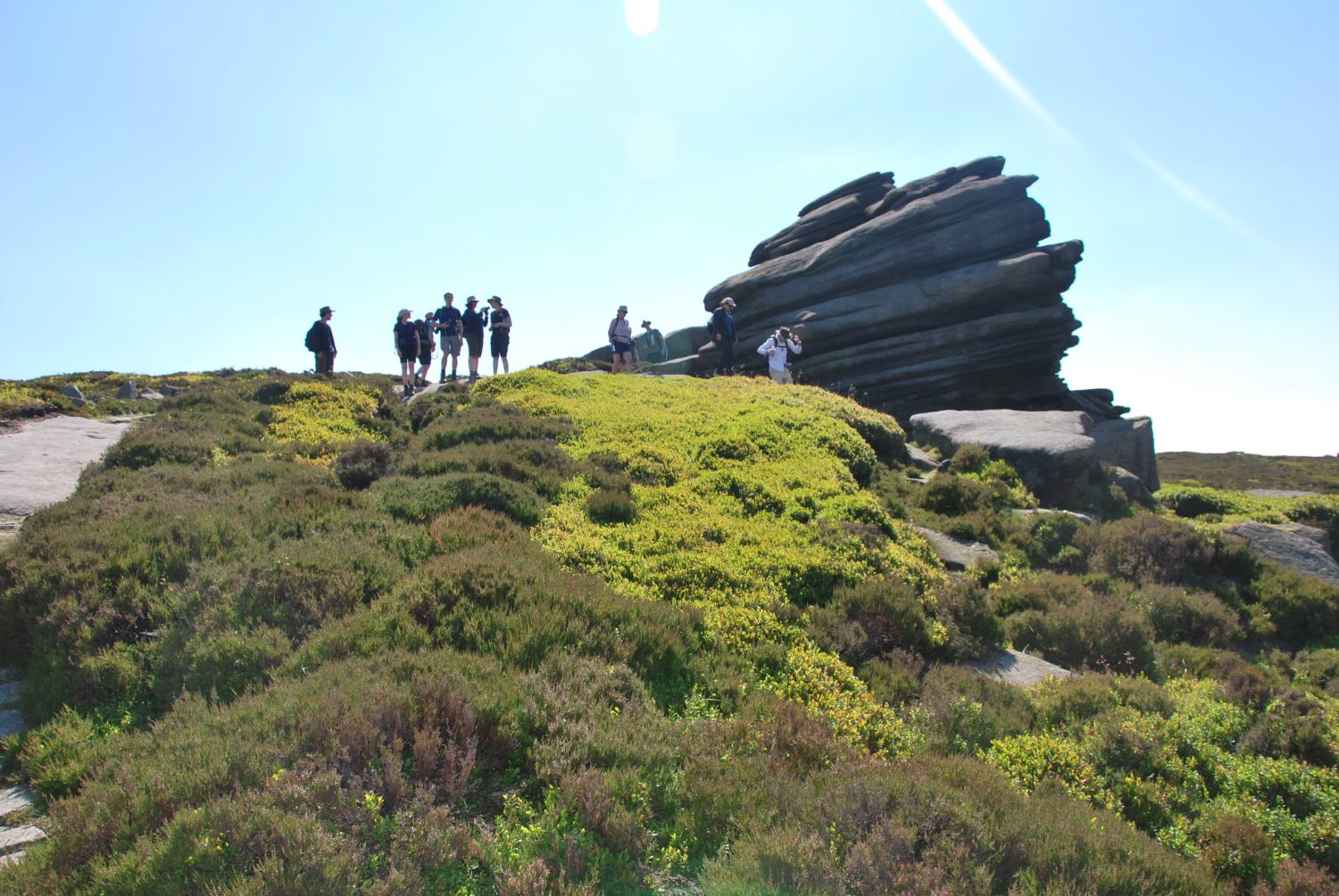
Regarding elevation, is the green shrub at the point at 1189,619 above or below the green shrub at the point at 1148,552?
below

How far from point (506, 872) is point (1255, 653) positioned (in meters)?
14.6

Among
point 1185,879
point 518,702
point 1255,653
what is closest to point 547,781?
point 518,702

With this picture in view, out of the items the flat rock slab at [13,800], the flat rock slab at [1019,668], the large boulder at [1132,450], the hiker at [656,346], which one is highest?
the hiker at [656,346]

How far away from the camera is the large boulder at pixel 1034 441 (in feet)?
67.9

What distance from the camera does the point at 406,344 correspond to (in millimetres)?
28234

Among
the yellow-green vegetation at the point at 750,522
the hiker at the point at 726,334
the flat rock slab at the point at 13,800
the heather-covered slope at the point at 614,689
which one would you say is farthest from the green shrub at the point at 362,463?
the hiker at the point at 726,334

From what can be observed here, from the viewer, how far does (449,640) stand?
26.1 ft

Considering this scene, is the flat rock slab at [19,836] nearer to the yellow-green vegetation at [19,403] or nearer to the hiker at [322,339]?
the yellow-green vegetation at [19,403]

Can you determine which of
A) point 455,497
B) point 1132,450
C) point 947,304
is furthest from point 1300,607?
point 947,304

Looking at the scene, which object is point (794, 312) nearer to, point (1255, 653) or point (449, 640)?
point (1255, 653)

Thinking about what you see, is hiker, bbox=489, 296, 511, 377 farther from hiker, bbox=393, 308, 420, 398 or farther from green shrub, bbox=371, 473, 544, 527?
green shrub, bbox=371, 473, 544, 527

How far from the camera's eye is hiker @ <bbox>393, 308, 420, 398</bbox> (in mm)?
28250

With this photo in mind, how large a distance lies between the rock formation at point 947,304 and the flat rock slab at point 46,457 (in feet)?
75.6

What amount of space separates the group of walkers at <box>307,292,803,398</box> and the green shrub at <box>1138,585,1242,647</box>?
51.1ft
